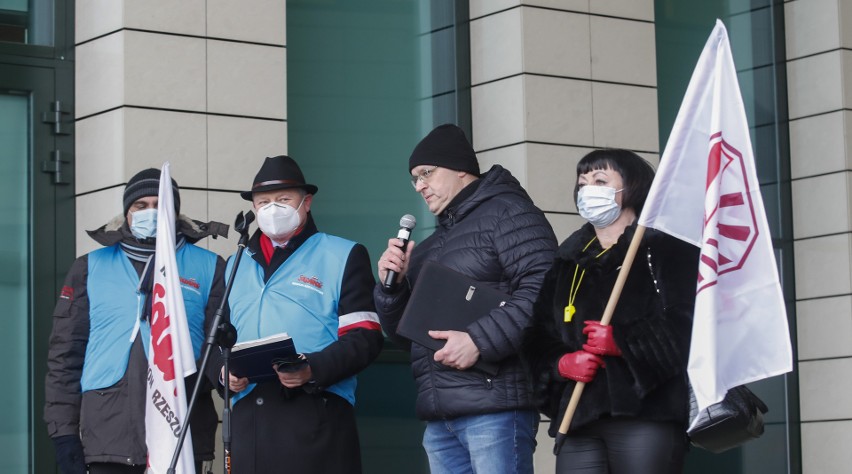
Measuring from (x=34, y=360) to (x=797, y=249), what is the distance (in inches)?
221

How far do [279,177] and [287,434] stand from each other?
3.86 feet

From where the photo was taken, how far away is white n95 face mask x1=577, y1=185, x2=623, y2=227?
5555 millimetres

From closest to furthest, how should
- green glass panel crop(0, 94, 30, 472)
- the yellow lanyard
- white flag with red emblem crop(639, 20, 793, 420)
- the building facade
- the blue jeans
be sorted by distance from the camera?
white flag with red emblem crop(639, 20, 793, 420) → the yellow lanyard → the blue jeans → green glass panel crop(0, 94, 30, 472) → the building facade

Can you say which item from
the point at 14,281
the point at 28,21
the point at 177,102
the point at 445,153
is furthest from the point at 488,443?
the point at 28,21

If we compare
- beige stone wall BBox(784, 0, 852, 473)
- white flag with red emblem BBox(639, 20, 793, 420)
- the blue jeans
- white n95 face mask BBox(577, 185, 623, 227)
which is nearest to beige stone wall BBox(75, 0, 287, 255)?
the blue jeans

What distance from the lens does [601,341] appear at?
5336 millimetres

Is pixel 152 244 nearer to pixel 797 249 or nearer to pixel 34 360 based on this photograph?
pixel 34 360

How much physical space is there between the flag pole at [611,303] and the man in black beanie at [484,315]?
0.50m

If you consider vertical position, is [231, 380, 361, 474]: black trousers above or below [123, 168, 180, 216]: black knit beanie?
below

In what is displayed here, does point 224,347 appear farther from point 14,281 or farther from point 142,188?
point 14,281

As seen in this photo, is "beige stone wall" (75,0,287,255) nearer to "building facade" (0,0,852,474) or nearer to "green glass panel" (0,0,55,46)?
"building facade" (0,0,852,474)

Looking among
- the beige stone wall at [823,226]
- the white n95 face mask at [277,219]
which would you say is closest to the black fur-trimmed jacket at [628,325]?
the white n95 face mask at [277,219]

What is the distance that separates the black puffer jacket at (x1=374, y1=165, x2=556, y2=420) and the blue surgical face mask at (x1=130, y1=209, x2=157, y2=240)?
45.2 inches

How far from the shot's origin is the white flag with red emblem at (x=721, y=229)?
5.15 m
